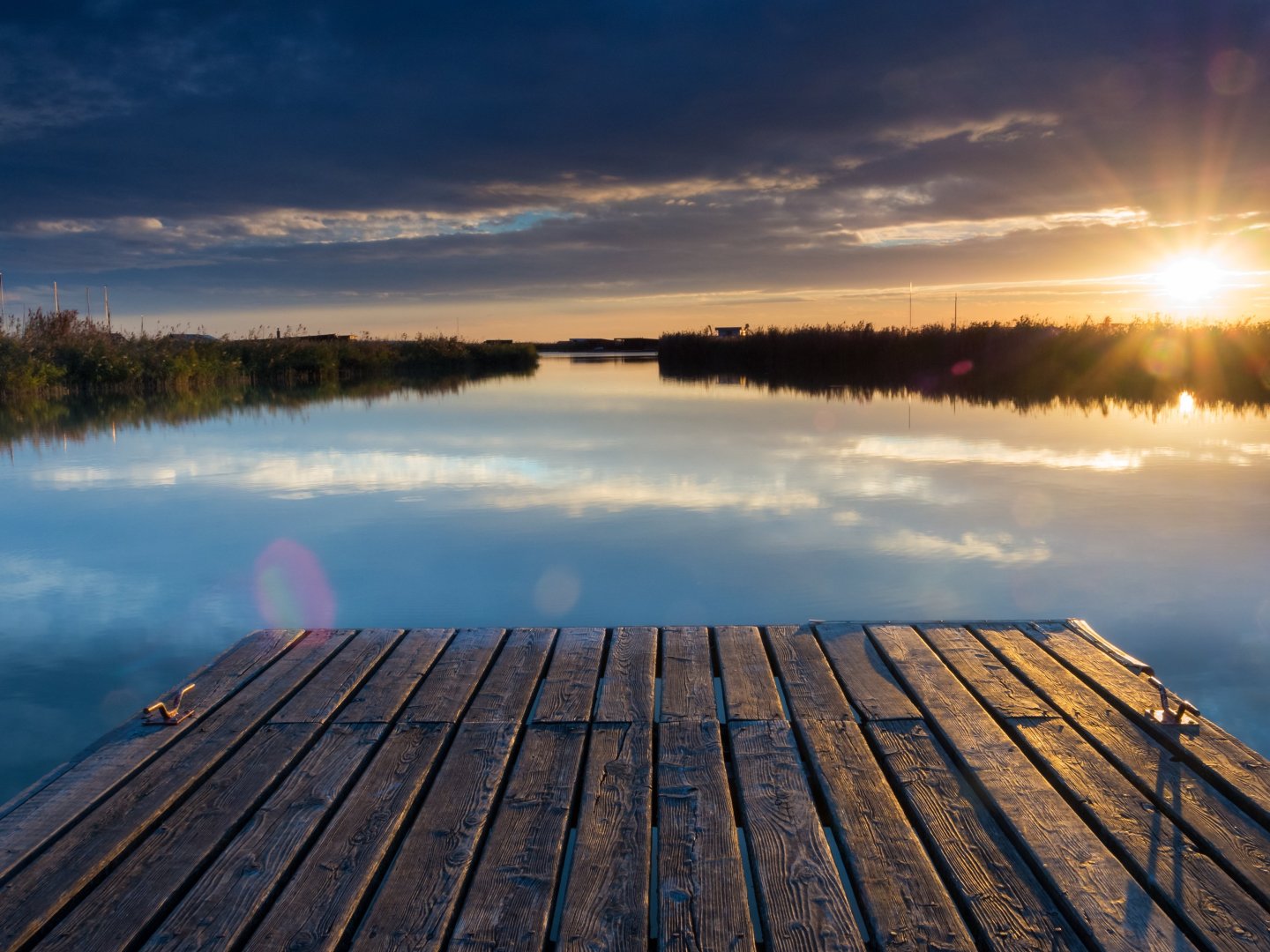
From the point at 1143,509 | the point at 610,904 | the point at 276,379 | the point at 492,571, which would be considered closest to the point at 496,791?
the point at 610,904

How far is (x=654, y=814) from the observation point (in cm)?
217

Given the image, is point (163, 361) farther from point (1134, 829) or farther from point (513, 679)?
point (1134, 829)

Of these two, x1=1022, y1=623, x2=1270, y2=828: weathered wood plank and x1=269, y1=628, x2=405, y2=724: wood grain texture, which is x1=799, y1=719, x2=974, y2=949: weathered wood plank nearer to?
x1=1022, y1=623, x2=1270, y2=828: weathered wood plank

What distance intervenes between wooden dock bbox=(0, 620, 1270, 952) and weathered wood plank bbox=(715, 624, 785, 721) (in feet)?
0.05

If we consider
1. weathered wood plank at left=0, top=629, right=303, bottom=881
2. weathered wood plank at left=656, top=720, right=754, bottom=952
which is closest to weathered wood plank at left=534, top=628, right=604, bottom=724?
weathered wood plank at left=656, top=720, right=754, bottom=952

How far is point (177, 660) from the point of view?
14.8 feet

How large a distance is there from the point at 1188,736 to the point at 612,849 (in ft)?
5.33

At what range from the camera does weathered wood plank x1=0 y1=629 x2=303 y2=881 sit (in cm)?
208

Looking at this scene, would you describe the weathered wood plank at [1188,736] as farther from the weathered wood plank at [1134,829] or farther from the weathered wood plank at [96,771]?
the weathered wood plank at [96,771]

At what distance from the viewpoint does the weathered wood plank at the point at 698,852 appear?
1.72m

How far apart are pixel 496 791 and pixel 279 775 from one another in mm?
570

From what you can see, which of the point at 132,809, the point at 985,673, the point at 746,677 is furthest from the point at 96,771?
the point at 985,673

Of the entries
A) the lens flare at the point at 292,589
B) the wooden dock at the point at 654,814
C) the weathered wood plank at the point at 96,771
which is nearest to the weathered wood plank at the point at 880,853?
the wooden dock at the point at 654,814

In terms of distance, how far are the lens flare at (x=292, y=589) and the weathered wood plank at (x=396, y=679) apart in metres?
1.30
